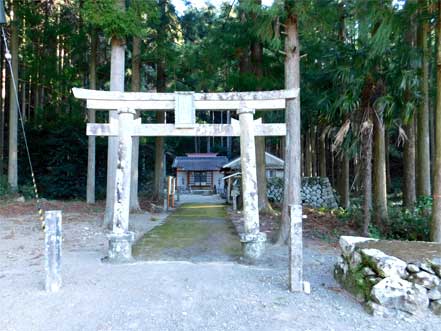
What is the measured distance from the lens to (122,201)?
668 cm

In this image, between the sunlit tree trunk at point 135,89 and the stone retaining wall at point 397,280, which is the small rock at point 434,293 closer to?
the stone retaining wall at point 397,280

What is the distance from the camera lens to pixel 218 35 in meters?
12.9

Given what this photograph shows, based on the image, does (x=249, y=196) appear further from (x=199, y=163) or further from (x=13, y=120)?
(x=199, y=163)

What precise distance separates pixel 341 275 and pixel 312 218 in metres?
7.42

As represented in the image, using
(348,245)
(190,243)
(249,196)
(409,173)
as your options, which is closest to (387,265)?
(348,245)

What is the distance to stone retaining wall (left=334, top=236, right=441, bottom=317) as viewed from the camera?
162 inches

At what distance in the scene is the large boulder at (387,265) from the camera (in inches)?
168

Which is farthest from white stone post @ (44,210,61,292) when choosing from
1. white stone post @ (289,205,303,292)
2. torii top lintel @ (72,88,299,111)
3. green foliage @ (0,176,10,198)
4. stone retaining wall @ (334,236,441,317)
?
green foliage @ (0,176,10,198)

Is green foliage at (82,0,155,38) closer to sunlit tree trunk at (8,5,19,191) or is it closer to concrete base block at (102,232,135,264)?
concrete base block at (102,232,135,264)

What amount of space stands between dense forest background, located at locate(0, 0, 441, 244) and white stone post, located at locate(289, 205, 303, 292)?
337 centimetres

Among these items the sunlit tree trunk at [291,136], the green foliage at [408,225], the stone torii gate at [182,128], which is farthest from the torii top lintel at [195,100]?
the green foliage at [408,225]

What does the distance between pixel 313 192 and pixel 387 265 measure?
679 inches

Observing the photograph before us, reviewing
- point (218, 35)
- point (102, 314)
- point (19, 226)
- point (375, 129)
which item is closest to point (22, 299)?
point (102, 314)

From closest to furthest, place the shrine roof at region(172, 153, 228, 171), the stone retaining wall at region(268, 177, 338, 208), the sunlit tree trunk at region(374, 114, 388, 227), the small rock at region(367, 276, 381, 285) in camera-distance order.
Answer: the small rock at region(367, 276, 381, 285) → the sunlit tree trunk at region(374, 114, 388, 227) → the stone retaining wall at region(268, 177, 338, 208) → the shrine roof at region(172, 153, 228, 171)
